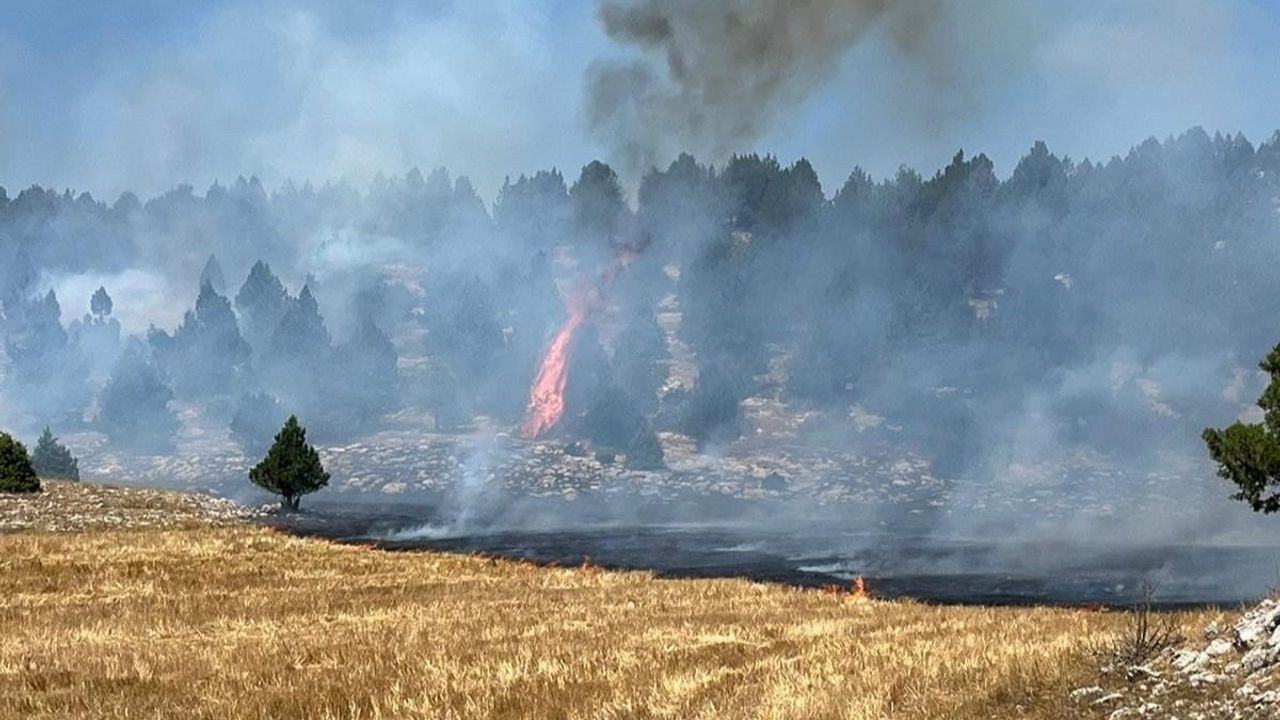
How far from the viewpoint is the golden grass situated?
15727 millimetres

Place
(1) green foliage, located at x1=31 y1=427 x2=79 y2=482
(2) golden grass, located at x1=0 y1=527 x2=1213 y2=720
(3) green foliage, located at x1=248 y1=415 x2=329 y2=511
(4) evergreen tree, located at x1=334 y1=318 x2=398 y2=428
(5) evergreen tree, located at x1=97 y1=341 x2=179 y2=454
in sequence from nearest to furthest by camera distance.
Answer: (2) golden grass, located at x1=0 y1=527 x2=1213 y2=720 → (3) green foliage, located at x1=248 y1=415 x2=329 y2=511 → (1) green foliage, located at x1=31 y1=427 x2=79 y2=482 → (5) evergreen tree, located at x1=97 y1=341 x2=179 y2=454 → (4) evergreen tree, located at x1=334 y1=318 x2=398 y2=428

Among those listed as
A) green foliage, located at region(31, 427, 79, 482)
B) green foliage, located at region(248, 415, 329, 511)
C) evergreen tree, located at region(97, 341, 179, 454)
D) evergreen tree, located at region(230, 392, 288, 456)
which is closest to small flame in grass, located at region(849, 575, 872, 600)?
green foliage, located at region(248, 415, 329, 511)

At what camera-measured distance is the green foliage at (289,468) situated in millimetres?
84750

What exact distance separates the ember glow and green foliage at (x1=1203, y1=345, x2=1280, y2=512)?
5353 inches

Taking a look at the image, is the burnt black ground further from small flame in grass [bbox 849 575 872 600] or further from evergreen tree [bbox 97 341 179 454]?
evergreen tree [bbox 97 341 179 454]

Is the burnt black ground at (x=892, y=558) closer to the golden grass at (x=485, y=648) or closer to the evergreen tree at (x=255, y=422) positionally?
the golden grass at (x=485, y=648)

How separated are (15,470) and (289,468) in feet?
62.7

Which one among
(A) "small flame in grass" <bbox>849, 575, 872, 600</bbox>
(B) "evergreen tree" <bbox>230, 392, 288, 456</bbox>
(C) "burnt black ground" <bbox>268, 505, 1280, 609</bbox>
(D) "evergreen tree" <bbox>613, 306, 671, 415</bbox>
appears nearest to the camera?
(A) "small flame in grass" <bbox>849, 575, 872, 600</bbox>

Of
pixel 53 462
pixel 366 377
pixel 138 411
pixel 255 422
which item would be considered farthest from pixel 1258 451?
pixel 138 411

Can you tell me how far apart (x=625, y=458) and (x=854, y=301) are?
191 ft

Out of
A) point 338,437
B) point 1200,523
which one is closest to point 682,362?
point 338,437

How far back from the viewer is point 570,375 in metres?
185

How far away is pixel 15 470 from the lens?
233 ft

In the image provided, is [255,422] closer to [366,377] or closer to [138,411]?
[366,377]
